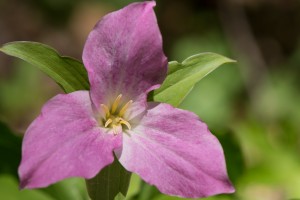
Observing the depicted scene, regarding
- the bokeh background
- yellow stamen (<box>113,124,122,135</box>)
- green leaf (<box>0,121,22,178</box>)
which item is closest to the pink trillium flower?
yellow stamen (<box>113,124,122,135</box>)

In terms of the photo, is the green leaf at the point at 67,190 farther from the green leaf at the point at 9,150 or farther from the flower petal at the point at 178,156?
the flower petal at the point at 178,156

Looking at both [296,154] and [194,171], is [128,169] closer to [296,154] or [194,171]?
[194,171]

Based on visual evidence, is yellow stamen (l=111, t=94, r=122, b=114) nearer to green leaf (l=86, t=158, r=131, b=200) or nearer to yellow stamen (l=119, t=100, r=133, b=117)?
yellow stamen (l=119, t=100, r=133, b=117)

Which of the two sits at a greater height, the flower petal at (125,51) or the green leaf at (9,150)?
the flower petal at (125,51)

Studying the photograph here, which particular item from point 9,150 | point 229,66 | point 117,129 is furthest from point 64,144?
point 229,66

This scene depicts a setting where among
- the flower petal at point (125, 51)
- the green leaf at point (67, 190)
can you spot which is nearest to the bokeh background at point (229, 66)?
the green leaf at point (67, 190)

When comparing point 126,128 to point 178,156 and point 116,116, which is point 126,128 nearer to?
point 116,116

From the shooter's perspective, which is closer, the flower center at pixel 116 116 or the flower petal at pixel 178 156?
the flower petal at pixel 178 156

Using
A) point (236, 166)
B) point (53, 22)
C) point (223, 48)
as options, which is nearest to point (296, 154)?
point (236, 166)
